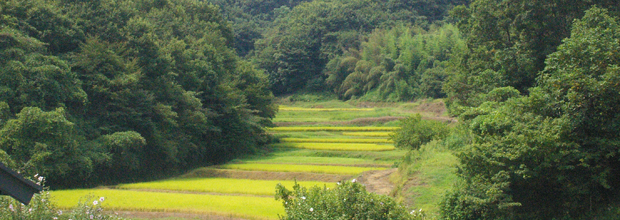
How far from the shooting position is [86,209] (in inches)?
378

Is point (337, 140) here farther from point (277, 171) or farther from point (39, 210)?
point (39, 210)

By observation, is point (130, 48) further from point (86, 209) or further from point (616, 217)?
point (616, 217)

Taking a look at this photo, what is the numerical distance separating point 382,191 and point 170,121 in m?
13.5

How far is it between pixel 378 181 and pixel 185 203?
9.36m

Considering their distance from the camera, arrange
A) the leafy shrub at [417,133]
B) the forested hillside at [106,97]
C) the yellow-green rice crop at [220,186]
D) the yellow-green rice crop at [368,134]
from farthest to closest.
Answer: the yellow-green rice crop at [368,134]
the leafy shrub at [417,133]
the yellow-green rice crop at [220,186]
the forested hillside at [106,97]

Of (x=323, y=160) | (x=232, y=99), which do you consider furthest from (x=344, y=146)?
(x=232, y=99)

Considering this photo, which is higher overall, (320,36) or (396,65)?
(320,36)

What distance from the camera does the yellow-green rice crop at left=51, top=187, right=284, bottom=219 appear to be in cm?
1762

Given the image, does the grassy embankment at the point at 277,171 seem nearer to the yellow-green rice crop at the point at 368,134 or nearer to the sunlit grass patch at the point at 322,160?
the sunlit grass patch at the point at 322,160

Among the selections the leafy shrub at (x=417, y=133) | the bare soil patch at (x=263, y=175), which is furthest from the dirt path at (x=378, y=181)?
the leafy shrub at (x=417, y=133)

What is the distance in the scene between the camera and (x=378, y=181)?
24.4 m

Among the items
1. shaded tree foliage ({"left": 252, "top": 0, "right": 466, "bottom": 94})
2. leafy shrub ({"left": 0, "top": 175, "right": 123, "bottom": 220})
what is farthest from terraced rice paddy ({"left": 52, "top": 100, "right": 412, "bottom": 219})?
shaded tree foliage ({"left": 252, "top": 0, "right": 466, "bottom": 94})

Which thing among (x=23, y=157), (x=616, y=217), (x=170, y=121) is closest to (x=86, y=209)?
(x=616, y=217)

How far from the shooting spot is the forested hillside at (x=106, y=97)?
72.1ft
